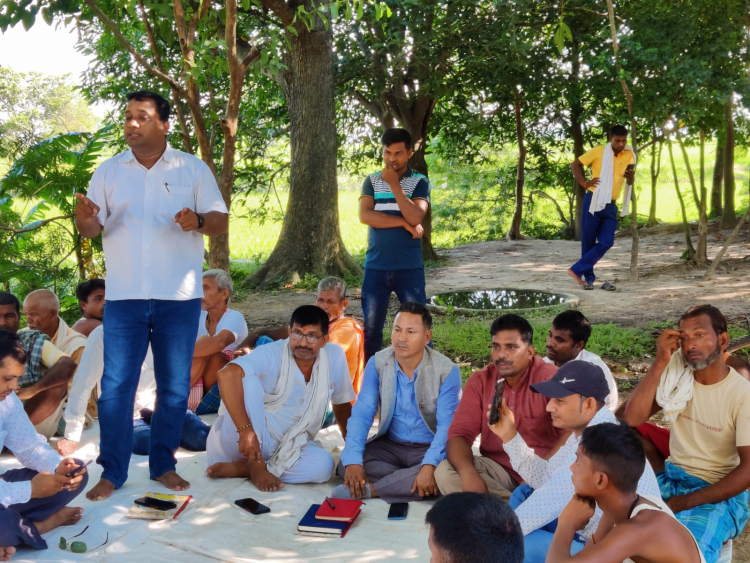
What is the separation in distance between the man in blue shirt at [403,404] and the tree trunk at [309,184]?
559 cm

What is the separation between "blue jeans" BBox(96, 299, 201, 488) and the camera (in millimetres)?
3623

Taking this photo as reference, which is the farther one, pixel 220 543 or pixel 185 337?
pixel 185 337

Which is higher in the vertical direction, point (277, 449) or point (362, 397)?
point (362, 397)

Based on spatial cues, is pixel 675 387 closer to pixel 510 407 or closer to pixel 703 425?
pixel 703 425

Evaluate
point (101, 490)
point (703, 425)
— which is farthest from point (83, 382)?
point (703, 425)

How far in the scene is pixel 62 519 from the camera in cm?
328

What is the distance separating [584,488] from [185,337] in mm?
2117

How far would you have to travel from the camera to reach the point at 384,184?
496 centimetres

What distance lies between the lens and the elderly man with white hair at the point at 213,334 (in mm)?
4902

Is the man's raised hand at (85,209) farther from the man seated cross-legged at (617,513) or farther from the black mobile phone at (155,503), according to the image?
the man seated cross-legged at (617,513)

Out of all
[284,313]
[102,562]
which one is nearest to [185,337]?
[102,562]

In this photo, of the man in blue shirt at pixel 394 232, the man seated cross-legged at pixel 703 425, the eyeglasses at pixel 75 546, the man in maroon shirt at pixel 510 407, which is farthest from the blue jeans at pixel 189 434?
the man seated cross-legged at pixel 703 425

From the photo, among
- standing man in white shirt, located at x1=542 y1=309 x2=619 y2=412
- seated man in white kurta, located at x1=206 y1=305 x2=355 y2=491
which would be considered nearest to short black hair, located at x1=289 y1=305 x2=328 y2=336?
seated man in white kurta, located at x1=206 y1=305 x2=355 y2=491

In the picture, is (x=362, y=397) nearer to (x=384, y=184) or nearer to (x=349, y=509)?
(x=349, y=509)
